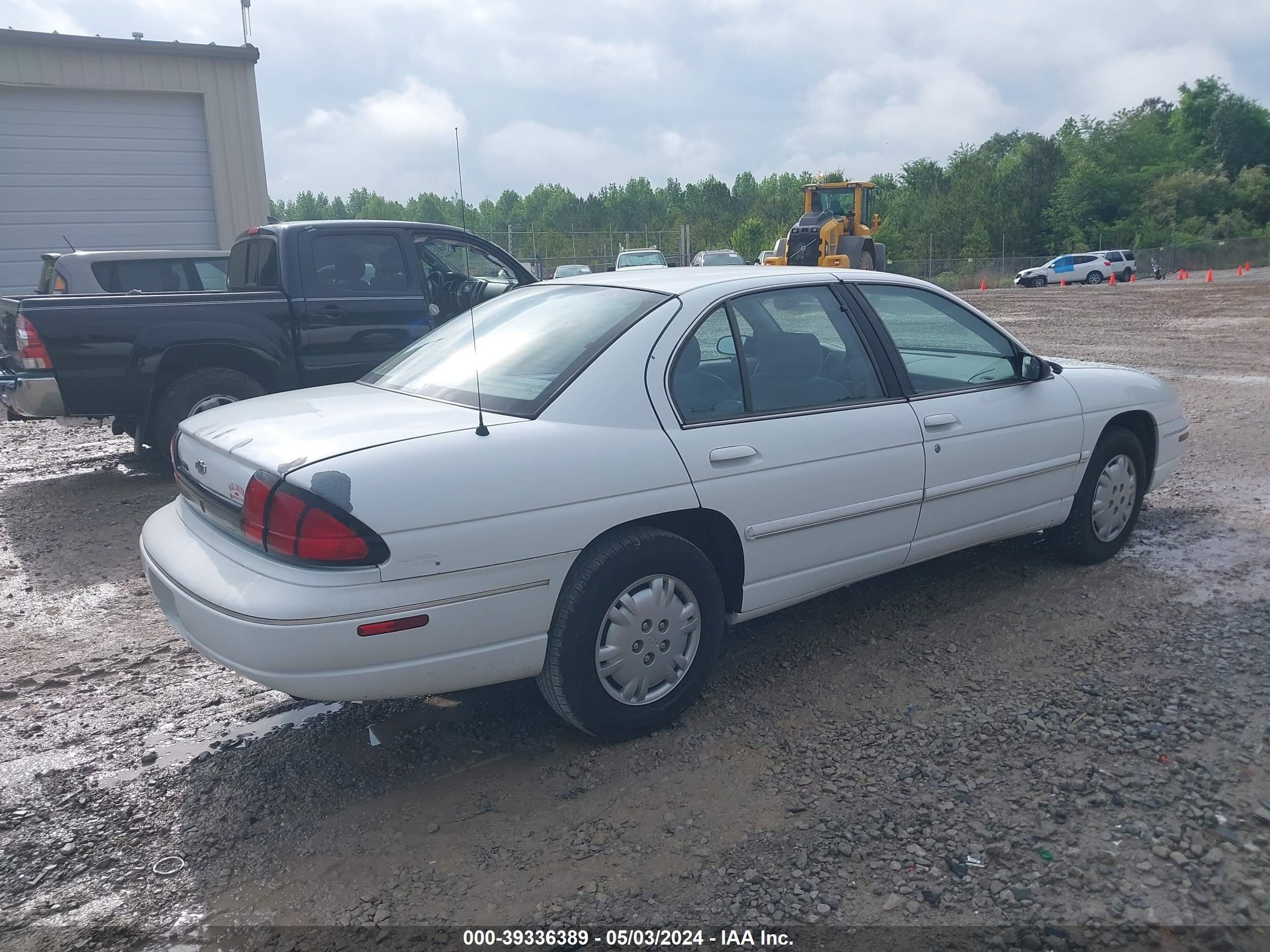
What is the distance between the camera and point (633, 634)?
3.33m

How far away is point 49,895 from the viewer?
8.85ft

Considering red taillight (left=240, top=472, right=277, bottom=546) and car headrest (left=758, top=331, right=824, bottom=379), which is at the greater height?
car headrest (left=758, top=331, right=824, bottom=379)

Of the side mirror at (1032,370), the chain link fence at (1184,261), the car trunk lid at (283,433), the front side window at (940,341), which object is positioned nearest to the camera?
the car trunk lid at (283,433)

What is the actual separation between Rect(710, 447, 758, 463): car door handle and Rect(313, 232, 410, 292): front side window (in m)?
5.10

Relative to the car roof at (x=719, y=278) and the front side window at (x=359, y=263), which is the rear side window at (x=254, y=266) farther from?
the car roof at (x=719, y=278)

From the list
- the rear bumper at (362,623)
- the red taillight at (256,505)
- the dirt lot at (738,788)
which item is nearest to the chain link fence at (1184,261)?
the dirt lot at (738,788)

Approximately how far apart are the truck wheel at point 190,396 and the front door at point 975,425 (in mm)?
4756

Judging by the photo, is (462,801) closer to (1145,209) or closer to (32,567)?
(32,567)

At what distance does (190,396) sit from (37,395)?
93cm

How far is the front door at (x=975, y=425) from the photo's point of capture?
421cm

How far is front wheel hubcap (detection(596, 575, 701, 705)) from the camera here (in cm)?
329

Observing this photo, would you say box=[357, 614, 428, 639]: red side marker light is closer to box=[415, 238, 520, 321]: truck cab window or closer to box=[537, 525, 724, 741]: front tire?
box=[537, 525, 724, 741]: front tire

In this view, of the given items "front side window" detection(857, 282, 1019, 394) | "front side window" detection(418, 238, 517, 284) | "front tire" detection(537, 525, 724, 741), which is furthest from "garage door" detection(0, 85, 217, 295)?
"front tire" detection(537, 525, 724, 741)

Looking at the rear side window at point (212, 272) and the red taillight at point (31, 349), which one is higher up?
the rear side window at point (212, 272)
